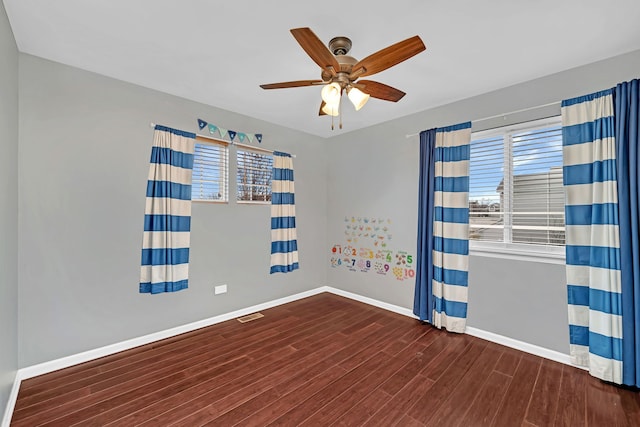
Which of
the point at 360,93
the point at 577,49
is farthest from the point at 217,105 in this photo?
the point at 577,49

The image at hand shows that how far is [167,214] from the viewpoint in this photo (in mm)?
2824

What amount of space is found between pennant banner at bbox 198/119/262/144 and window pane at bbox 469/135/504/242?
2.62m

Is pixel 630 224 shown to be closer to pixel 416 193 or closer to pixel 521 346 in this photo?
pixel 521 346

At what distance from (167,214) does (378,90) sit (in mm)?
2302

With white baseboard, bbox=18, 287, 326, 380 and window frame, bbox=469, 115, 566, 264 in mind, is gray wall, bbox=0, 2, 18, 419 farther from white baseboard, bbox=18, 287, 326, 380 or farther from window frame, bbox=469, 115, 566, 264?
window frame, bbox=469, 115, 566, 264

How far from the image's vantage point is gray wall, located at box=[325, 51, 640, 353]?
2494 millimetres

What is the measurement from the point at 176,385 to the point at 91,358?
99cm

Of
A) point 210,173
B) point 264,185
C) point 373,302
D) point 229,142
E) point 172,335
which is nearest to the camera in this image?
point 172,335

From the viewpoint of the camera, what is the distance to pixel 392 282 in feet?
12.3

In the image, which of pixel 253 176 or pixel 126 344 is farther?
pixel 253 176

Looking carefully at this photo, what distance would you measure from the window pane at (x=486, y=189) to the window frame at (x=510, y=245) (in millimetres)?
45

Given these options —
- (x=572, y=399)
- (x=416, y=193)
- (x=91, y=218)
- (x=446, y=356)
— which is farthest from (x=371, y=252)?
(x=91, y=218)

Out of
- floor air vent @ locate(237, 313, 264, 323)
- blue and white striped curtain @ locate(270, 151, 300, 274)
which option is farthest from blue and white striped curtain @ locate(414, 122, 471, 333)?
floor air vent @ locate(237, 313, 264, 323)

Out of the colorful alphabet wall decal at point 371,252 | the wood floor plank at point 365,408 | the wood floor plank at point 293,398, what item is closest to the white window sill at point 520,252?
the colorful alphabet wall decal at point 371,252
